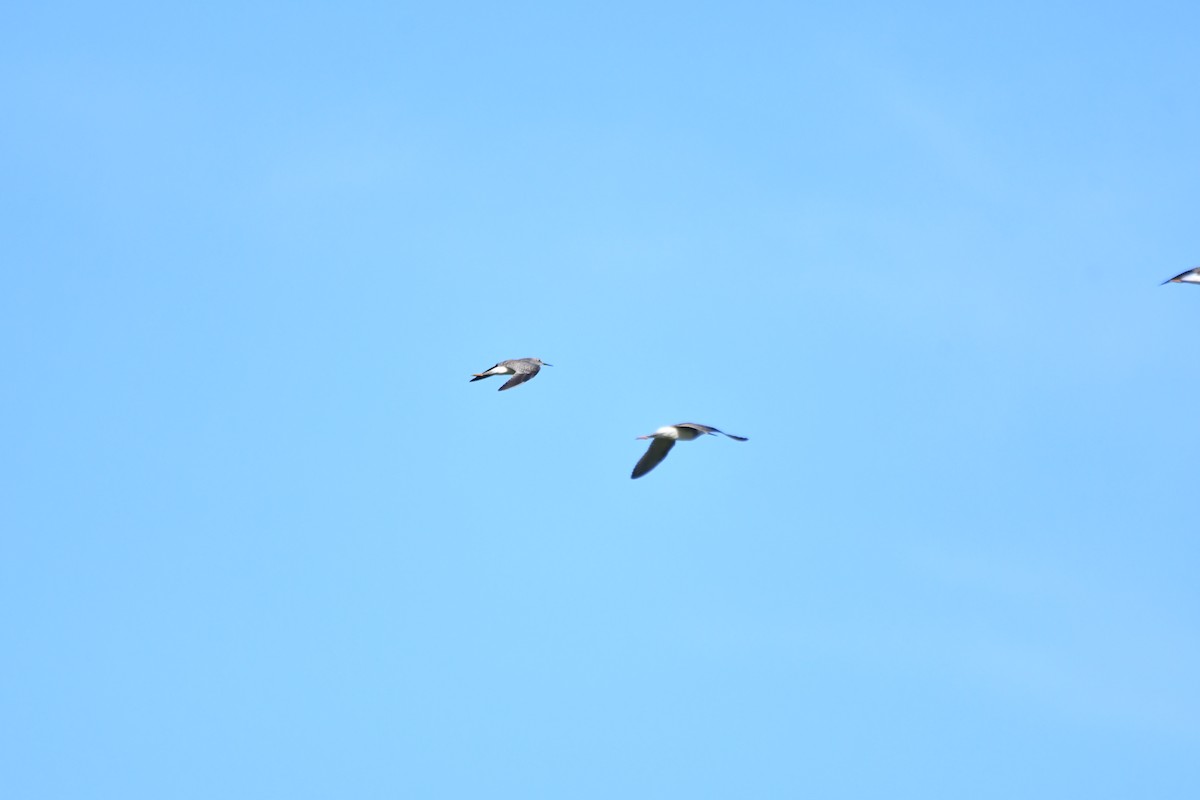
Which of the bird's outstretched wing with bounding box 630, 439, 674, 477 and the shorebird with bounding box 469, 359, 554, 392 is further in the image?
the shorebird with bounding box 469, 359, 554, 392

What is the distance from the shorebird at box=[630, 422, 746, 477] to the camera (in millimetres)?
40031

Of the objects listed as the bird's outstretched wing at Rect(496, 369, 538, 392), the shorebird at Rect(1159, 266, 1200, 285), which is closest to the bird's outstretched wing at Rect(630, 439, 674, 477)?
the bird's outstretched wing at Rect(496, 369, 538, 392)

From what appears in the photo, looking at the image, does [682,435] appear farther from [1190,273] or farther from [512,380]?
[1190,273]

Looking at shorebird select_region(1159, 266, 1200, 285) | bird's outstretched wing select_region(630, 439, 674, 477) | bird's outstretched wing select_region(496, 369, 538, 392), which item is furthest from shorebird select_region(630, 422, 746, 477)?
shorebird select_region(1159, 266, 1200, 285)

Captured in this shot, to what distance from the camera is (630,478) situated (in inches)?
1581

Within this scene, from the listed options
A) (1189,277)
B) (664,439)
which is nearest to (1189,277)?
(1189,277)

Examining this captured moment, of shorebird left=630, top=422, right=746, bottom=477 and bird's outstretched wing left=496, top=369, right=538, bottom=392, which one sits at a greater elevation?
bird's outstretched wing left=496, top=369, right=538, bottom=392

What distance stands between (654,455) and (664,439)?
0.47 m

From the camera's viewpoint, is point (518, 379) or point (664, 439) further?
point (518, 379)

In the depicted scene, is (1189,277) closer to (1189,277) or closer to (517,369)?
(1189,277)

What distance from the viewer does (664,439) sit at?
133 feet

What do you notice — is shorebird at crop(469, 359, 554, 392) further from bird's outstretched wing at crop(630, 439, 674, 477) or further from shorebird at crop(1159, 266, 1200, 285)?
shorebird at crop(1159, 266, 1200, 285)

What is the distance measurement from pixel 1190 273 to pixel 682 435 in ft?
46.5

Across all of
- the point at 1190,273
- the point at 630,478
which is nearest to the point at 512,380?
the point at 630,478
